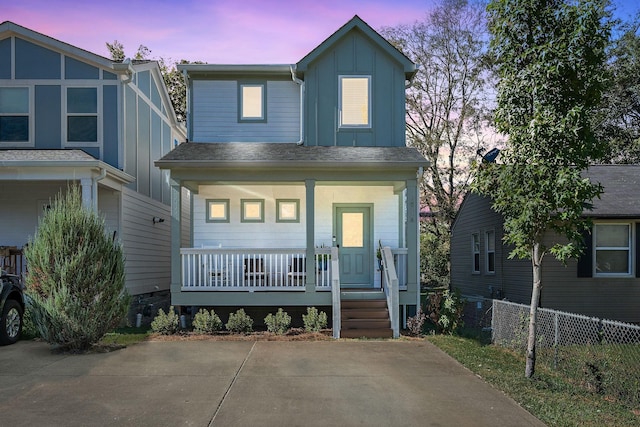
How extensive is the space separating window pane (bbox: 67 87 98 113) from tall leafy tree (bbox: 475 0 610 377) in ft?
32.5

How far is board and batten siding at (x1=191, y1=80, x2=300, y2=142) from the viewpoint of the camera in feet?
46.5

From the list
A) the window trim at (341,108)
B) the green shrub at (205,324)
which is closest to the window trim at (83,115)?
the green shrub at (205,324)

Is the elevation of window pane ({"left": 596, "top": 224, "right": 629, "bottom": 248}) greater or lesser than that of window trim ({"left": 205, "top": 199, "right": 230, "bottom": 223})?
lesser

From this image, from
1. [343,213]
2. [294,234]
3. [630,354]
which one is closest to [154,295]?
[294,234]

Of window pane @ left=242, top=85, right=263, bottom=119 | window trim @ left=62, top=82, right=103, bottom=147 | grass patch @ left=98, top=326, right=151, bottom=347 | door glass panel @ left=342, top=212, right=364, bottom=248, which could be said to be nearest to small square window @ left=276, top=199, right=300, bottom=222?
door glass panel @ left=342, top=212, right=364, bottom=248

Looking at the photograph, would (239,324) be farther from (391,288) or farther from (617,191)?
(617,191)

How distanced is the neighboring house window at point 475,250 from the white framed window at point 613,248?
4.71m

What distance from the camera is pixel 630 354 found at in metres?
8.65

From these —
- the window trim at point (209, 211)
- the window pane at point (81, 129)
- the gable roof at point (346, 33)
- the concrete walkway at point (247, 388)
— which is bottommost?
the concrete walkway at point (247, 388)

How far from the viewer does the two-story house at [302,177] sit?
39.3 feet

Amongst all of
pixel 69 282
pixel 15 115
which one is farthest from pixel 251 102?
pixel 69 282

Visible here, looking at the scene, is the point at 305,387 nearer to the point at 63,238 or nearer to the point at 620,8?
the point at 63,238

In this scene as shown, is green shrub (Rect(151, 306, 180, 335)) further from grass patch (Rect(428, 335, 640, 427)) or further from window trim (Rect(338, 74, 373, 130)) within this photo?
window trim (Rect(338, 74, 373, 130))

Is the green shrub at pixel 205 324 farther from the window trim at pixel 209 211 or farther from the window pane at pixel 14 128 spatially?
the window pane at pixel 14 128
